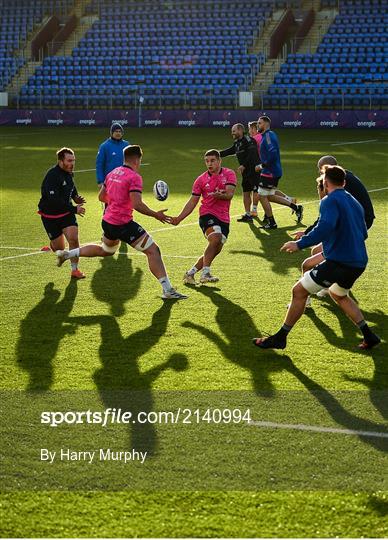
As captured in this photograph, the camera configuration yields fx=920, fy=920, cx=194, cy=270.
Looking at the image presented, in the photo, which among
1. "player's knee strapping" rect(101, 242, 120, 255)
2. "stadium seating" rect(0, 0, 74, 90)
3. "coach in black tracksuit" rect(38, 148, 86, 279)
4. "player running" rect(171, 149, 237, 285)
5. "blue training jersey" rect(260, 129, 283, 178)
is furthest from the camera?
"stadium seating" rect(0, 0, 74, 90)

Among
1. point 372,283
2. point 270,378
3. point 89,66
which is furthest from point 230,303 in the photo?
point 89,66

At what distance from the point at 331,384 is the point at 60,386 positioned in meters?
2.48

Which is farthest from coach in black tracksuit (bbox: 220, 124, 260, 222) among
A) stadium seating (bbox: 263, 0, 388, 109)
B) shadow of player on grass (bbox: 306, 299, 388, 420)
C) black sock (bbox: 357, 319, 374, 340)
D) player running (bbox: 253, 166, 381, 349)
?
stadium seating (bbox: 263, 0, 388, 109)

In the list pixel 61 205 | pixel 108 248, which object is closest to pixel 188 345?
pixel 108 248

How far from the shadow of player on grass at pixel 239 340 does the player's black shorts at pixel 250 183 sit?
23.2ft

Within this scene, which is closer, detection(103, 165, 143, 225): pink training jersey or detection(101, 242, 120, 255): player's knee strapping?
detection(103, 165, 143, 225): pink training jersey

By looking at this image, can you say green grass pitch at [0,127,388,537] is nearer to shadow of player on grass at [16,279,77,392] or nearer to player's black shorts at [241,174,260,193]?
shadow of player on grass at [16,279,77,392]

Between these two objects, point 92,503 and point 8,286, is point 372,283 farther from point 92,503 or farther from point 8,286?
point 92,503

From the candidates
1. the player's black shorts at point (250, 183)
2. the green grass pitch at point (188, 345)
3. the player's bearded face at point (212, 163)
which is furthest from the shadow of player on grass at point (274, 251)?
the player's bearded face at point (212, 163)

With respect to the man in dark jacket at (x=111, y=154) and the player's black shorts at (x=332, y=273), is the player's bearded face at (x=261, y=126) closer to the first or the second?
the man in dark jacket at (x=111, y=154)

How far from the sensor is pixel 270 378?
8.64 meters

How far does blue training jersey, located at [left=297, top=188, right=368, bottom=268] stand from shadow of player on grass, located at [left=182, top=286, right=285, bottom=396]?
48.2 inches

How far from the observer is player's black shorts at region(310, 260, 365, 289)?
356 inches

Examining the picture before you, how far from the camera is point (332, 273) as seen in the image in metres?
9.06
